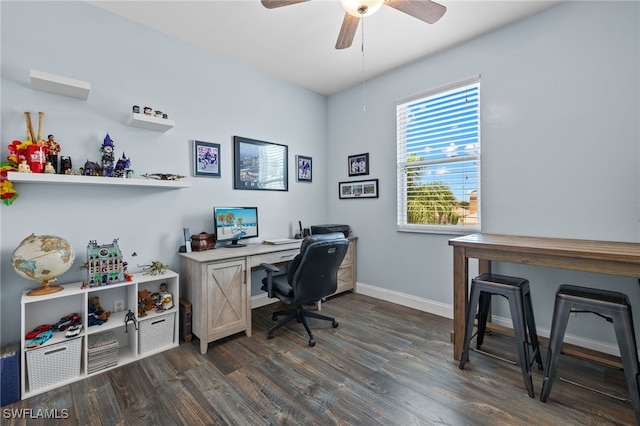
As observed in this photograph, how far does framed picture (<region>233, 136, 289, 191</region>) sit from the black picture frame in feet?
2.97

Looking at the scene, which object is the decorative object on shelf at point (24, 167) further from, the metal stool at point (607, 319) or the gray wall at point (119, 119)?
the metal stool at point (607, 319)

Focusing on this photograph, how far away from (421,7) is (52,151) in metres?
2.78

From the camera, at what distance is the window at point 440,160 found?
2.82 metres

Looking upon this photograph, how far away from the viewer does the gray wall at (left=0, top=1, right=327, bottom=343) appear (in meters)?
1.99

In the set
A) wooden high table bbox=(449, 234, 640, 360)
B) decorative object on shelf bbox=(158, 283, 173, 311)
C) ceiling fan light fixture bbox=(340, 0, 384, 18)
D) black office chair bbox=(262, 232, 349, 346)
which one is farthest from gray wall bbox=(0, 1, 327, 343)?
wooden high table bbox=(449, 234, 640, 360)

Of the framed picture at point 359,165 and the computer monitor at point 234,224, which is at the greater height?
the framed picture at point 359,165

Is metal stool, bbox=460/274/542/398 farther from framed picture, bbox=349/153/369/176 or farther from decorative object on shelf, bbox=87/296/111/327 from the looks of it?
decorative object on shelf, bbox=87/296/111/327

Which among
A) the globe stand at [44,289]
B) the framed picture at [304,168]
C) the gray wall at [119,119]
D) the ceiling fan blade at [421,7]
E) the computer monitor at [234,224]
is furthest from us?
the framed picture at [304,168]

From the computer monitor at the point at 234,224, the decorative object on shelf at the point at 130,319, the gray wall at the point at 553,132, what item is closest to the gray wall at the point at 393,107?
the gray wall at the point at 553,132

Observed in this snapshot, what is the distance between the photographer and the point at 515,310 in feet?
6.04

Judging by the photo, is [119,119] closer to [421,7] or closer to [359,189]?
[421,7]

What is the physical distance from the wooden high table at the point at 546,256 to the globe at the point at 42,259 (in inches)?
111

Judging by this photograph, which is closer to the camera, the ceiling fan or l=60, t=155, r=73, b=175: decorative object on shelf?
the ceiling fan

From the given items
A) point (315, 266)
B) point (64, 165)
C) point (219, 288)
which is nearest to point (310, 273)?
point (315, 266)
